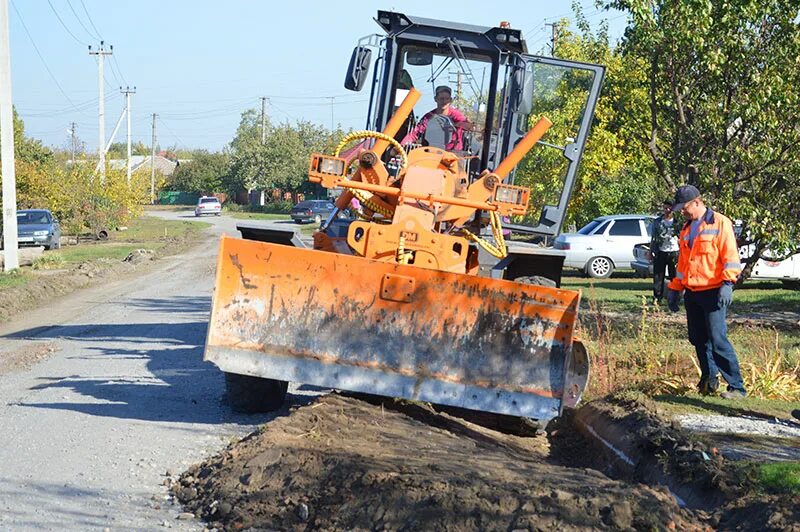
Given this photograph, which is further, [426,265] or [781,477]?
[426,265]

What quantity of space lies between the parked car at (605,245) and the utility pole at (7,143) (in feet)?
43.2

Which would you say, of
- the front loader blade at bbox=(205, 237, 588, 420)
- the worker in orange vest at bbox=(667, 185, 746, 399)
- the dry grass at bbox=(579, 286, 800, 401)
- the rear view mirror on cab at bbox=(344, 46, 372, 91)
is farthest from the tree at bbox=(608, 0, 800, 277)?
the front loader blade at bbox=(205, 237, 588, 420)

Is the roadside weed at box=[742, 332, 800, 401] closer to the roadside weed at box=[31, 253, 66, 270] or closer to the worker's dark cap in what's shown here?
the worker's dark cap

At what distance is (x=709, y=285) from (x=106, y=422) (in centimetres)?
543

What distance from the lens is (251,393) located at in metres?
8.62

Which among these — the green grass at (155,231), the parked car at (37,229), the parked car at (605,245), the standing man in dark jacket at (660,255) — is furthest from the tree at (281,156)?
the standing man in dark jacket at (660,255)

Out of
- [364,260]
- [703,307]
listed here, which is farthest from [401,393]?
[703,307]

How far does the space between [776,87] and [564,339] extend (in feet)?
21.3

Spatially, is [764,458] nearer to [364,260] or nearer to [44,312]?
[364,260]

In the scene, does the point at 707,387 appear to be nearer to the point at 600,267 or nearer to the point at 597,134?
the point at 597,134

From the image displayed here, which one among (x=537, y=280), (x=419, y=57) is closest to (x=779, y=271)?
(x=537, y=280)

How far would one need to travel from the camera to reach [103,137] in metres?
51.9

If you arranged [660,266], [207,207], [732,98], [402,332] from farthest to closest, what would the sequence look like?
[207,207], [660,266], [732,98], [402,332]

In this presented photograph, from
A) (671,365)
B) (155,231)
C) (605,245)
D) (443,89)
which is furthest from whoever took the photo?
(155,231)
